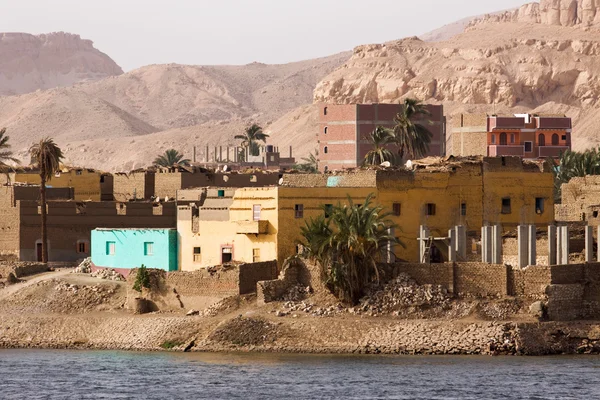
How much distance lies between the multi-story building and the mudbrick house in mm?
55835

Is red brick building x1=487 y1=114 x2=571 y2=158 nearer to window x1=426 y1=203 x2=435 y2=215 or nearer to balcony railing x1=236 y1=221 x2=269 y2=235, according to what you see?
window x1=426 y1=203 x2=435 y2=215

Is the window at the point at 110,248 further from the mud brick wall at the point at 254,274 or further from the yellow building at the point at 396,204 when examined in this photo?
the mud brick wall at the point at 254,274

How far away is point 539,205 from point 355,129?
2567 inches

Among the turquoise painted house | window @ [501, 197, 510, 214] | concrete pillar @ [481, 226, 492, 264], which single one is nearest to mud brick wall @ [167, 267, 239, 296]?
the turquoise painted house

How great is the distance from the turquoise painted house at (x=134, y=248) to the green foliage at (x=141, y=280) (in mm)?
3739

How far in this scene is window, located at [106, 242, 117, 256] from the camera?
66.7 meters

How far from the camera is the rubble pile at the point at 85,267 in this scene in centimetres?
6738

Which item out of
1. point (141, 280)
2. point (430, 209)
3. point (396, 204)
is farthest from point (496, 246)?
point (141, 280)

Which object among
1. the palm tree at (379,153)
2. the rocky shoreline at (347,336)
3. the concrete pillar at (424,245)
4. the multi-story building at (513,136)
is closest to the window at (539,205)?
the concrete pillar at (424,245)

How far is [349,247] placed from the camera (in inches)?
2156

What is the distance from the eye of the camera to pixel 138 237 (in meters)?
65.4

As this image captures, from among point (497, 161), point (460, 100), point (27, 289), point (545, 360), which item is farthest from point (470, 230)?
point (460, 100)

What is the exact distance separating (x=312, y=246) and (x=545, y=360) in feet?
29.7

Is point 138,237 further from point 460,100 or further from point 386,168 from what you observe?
point 460,100
